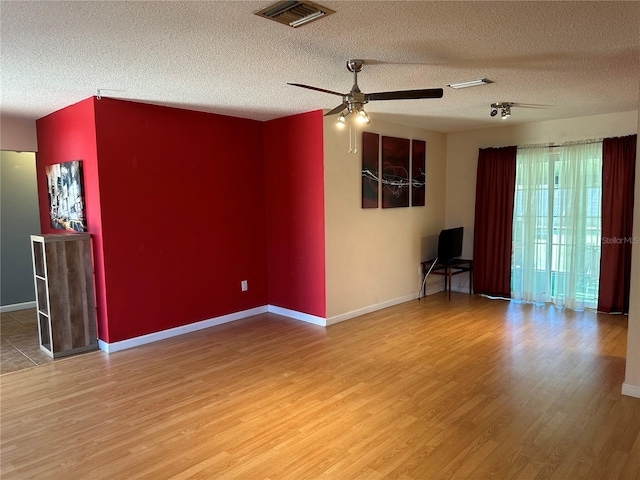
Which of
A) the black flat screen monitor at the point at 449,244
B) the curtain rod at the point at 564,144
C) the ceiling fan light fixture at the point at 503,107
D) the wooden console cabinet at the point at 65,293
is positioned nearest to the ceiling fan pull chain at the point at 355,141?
the ceiling fan light fixture at the point at 503,107

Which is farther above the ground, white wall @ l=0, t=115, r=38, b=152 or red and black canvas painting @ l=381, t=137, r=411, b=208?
white wall @ l=0, t=115, r=38, b=152

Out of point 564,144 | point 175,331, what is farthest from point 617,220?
point 175,331

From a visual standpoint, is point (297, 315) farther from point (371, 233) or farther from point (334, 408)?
point (334, 408)

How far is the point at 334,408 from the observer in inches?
121

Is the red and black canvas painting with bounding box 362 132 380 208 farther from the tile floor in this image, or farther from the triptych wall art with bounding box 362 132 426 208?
the tile floor

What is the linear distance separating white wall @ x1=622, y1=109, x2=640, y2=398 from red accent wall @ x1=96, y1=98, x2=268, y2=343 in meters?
3.76

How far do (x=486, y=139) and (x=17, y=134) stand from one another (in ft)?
19.1

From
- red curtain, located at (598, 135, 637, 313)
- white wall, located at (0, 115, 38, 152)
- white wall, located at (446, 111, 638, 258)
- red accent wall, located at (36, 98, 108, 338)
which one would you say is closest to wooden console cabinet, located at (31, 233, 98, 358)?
red accent wall, located at (36, 98, 108, 338)

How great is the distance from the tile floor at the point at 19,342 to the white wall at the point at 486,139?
5.34m

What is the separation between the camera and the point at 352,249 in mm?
5262

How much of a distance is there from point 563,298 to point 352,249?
2780mm

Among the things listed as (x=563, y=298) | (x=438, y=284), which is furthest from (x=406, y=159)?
(x=563, y=298)

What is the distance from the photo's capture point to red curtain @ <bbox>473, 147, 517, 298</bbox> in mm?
5980

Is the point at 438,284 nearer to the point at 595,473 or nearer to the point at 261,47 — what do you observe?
the point at 595,473
